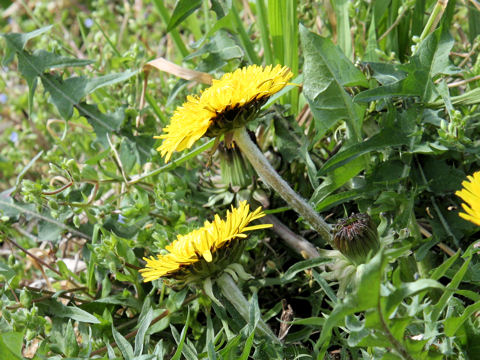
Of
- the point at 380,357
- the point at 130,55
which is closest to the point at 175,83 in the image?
the point at 130,55

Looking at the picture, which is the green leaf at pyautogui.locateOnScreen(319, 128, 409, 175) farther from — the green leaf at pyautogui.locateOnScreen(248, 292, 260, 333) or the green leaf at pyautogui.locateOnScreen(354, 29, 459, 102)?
the green leaf at pyautogui.locateOnScreen(248, 292, 260, 333)

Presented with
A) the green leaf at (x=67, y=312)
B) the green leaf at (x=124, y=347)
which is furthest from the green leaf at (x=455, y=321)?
the green leaf at (x=67, y=312)

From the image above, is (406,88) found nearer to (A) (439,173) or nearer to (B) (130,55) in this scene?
(A) (439,173)

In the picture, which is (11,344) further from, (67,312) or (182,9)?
(182,9)

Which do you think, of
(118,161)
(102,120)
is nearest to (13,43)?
(102,120)

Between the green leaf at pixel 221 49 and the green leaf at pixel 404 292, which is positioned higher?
the green leaf at pixel 221 49

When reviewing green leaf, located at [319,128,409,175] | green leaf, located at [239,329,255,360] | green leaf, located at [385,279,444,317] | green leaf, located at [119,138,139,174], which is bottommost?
green leaf, located at [239,329,255,360]

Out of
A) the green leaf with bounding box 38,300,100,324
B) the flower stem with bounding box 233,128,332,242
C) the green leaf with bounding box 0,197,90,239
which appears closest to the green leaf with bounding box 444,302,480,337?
the flower stem with bounding box 233,128,332,242

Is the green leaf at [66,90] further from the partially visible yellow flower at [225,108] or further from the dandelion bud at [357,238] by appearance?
the dandelion bud at [357,238]
